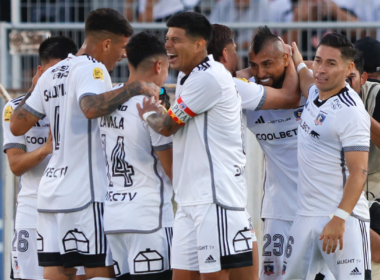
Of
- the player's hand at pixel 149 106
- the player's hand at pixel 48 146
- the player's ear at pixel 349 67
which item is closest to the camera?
the player's hand at pixel 149 106

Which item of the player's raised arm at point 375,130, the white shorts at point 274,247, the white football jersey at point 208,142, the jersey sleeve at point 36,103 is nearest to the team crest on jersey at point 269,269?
the white shorts at point 274,247

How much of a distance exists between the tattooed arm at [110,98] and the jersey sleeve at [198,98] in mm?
306

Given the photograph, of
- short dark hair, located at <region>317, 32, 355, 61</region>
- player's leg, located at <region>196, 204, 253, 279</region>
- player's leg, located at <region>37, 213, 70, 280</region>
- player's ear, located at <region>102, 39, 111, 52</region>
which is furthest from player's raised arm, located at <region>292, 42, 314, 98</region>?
player's leg, located at <region>37, 213, 70, 280</region>

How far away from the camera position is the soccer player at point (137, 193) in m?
4.49

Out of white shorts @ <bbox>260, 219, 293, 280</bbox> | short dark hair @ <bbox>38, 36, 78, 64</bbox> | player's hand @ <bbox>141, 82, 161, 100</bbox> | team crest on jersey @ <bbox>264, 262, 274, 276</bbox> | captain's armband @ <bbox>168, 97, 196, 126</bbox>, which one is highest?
short dark hair @ <bbox>38, 36, 78, 64</bbox>

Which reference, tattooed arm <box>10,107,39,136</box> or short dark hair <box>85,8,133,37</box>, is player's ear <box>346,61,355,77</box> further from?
tattooed arm <box>10,107,39,136</box>

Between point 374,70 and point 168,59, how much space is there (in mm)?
1991

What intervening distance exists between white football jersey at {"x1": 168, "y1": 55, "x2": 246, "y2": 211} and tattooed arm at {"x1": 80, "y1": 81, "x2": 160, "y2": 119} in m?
0.30

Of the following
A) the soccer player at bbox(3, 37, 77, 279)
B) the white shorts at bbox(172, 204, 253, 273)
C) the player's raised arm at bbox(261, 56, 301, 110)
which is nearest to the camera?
the white shorts at bbox(172, 204, 253, 273)

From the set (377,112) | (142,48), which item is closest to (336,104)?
(377,112)

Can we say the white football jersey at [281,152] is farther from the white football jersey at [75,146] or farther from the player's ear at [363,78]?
the white football jersey at [75,146]

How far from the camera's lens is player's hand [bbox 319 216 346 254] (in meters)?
4.32

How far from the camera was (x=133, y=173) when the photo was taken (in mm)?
4535

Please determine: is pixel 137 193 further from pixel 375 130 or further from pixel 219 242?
pixel 375 130
